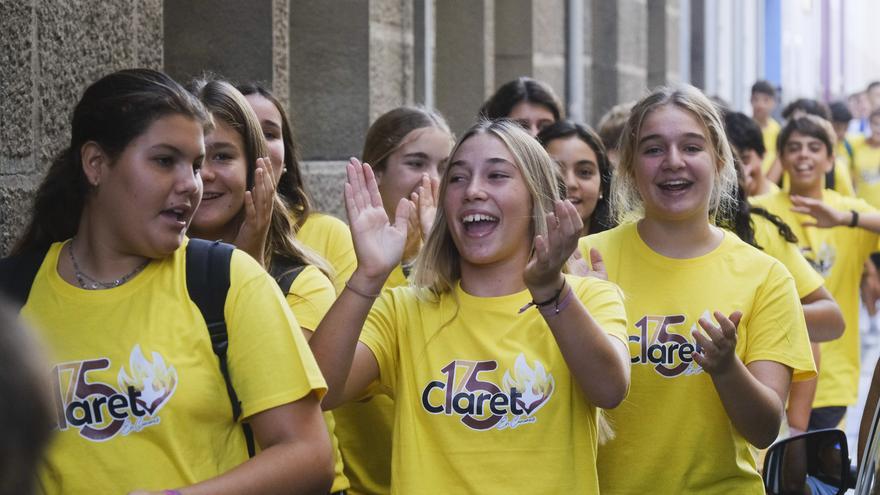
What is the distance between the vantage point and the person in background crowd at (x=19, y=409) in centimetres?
137

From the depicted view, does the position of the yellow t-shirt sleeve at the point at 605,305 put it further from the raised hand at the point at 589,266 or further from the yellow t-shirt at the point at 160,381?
the yellow t-shirt at the point at 160,381

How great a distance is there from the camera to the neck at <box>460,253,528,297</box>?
3537 millimetres

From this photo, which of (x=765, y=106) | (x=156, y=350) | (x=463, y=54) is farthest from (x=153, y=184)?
(x=765, y=106)

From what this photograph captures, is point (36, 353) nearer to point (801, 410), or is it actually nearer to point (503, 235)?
point (503, 235)

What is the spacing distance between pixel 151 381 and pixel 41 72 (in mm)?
2049

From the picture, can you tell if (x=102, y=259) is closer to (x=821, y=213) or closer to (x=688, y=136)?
(x=688, y=136)

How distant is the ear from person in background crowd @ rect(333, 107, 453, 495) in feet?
3.16

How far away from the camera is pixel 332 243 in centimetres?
438

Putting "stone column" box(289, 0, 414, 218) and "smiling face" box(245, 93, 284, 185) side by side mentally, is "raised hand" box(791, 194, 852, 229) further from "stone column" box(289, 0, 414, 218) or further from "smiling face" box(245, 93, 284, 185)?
"smiling face" box(245, 93, 284, 185)

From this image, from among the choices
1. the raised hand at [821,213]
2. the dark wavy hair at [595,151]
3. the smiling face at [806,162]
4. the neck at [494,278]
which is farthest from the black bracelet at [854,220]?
the neck at [494,278]

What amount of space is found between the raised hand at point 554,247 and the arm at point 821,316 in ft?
5.63

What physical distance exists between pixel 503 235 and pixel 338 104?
13.0 feet

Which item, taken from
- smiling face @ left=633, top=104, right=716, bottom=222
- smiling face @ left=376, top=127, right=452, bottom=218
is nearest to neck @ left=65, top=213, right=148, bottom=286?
smiling face @ left=633, top=104, right=716, bottom=222

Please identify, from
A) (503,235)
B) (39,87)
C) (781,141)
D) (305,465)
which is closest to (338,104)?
(781,141)
